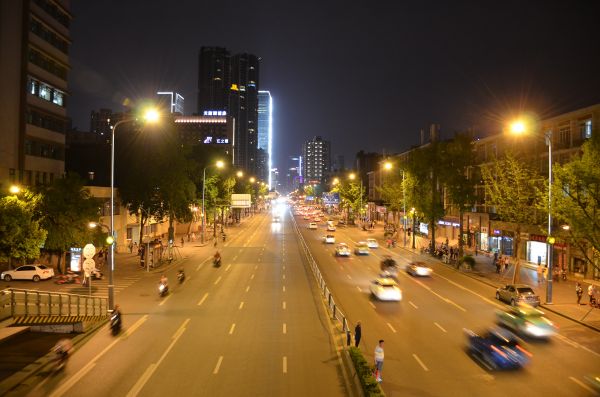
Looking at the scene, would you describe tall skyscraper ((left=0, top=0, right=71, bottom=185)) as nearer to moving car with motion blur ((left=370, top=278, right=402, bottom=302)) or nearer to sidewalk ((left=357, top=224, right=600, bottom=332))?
moving car with motion blur ((left=370, top=278, right=402, bottom=302))

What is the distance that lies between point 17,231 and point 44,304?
1067 cm

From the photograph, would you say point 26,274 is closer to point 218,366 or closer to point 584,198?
point 218,366

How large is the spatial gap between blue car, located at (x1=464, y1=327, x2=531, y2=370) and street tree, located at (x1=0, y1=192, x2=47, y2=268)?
93.4 ft

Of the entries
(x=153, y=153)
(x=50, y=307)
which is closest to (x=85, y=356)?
(x=50, y=307)

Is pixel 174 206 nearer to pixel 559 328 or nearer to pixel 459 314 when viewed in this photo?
pixel 459 314

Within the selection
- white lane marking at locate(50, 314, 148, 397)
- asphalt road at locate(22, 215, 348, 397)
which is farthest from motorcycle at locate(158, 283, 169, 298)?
white lane marking at locate(50, 314, 148, 397)

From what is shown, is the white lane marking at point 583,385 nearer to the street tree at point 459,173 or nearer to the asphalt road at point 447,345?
the asphalt road at point 447,345

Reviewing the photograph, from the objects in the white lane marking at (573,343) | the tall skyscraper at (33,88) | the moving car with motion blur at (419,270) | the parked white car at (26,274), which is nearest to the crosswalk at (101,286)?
the parked white car at (26,274)

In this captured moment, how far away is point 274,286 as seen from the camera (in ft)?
122

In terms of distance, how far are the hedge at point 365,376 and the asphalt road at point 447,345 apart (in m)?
0.97

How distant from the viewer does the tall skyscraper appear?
4769 cm

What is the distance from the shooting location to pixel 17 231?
31.9 m

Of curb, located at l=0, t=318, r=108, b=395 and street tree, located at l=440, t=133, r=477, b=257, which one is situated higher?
street tree, located at l=440, t=133, r=477, b=257

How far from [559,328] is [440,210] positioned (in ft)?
111
